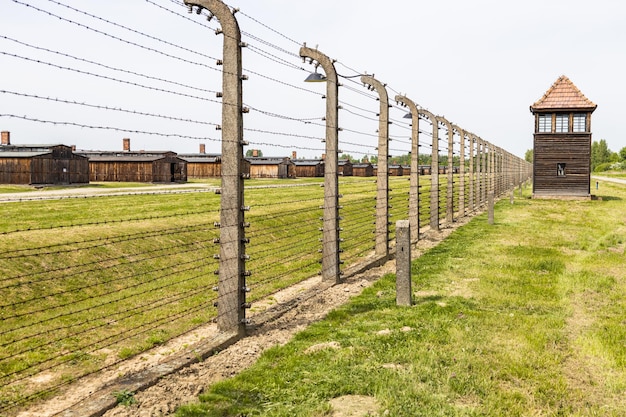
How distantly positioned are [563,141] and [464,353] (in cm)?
3371

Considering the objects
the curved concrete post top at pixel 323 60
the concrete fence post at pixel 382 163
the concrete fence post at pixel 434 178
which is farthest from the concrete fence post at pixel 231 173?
the concrete fence post at pixel 434 178

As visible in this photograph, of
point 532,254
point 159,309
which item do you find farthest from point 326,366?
point 532,254

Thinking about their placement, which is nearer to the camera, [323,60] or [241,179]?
[241,179]

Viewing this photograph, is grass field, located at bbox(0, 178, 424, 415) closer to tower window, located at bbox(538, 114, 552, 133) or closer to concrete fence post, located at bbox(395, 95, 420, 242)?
concrete fence post, located at bbox(395, 95, 420, 242)

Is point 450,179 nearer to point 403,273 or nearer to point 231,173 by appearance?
point 403,273

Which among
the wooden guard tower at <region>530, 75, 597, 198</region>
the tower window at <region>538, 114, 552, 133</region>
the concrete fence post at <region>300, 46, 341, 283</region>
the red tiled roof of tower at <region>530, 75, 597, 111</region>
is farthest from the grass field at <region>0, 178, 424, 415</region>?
the tower window at <region>538, 114, 552, 133</region>

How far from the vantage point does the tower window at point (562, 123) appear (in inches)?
1399

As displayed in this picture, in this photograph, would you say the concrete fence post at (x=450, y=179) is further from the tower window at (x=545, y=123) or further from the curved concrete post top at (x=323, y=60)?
the tower window at (x=545, y=123)

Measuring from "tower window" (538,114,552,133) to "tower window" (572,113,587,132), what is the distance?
145 centimetres

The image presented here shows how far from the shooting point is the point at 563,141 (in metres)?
35.9

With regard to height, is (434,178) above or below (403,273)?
above

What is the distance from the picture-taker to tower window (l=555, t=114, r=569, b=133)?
35.5m

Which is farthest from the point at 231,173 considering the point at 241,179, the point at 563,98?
the point at 563,98

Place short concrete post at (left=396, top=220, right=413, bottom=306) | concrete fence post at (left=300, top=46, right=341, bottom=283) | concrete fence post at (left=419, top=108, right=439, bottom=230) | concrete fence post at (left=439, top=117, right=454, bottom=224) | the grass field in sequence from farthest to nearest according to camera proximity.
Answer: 1. concrete fence post at (left=439, top=117, right=454, bottom=224)
2. concrete fence post at (left=419, top=108, right=439, bottom=230)
3. concrete fence post at (left=300, top=46, right=341, bottom=283)
4. short concrete post at (left=396, top=220, right=413, bottom=306)
5. the grass field
